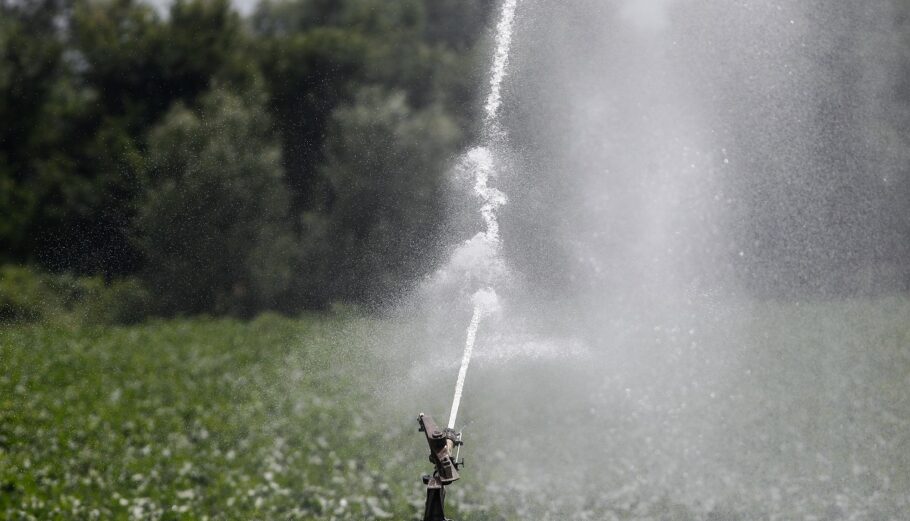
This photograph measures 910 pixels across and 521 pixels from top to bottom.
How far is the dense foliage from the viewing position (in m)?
21.4

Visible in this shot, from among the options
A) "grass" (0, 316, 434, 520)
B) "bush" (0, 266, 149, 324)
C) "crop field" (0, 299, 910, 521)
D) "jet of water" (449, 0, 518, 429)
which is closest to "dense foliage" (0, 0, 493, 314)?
"bush" (0, 266, 149, 324)

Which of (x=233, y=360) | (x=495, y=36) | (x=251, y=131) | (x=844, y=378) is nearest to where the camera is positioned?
(x=844, y=378)

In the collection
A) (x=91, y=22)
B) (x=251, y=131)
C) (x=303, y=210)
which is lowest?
(x=303, y=210)

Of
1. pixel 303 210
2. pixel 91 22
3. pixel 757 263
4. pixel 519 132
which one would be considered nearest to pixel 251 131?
pixel 303 210

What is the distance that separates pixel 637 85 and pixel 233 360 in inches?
303

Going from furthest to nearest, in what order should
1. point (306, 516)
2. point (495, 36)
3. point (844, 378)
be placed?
point (495, 36) → point (844, 378) → point (306, 516)

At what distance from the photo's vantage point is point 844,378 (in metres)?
16.4

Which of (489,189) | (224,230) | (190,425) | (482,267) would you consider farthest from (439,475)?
(224,230)

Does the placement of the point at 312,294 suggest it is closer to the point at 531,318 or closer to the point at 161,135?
the point at 161,135

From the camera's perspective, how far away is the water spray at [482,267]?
7047 millimetres

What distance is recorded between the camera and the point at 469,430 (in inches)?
575

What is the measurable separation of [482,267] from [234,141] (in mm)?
11048

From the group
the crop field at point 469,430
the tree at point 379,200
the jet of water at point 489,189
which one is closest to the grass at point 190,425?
the crop field at point 469,430

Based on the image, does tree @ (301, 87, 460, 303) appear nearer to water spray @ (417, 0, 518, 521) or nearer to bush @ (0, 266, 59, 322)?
water spray @ (417, 0, 518, 521)
